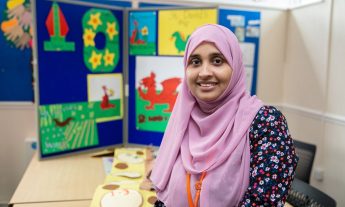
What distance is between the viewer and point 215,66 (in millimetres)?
957

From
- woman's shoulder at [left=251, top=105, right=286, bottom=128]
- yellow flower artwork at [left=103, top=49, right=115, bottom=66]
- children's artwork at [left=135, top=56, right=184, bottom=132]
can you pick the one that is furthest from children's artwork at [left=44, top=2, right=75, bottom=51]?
woman's shoulder at [left=251, top=105, right=286, bottom=128]

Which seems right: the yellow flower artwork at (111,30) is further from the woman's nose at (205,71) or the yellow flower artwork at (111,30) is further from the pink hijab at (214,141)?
the woman's nose at (205,71)

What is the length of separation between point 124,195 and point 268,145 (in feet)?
2.38

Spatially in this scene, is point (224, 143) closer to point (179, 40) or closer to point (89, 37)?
point (179, 40)

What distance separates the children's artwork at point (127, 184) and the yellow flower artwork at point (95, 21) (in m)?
0.77

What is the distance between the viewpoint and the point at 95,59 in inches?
75.2

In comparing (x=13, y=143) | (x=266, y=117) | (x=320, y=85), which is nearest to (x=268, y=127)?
(x=266, y=117)

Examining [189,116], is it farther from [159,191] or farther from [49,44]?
[49,44]

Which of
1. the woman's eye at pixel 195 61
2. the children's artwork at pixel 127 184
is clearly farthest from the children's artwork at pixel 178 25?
the woman's eye at pixel 195 61

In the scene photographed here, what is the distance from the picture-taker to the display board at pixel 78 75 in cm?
175

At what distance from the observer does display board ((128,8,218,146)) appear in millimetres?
1900

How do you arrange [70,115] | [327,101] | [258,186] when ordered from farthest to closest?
1. [327,101]
2. [70,115]
3. [258,186]

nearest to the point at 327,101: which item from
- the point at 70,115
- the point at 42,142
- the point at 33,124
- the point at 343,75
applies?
the point at 343,75

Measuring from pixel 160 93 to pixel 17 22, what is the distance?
3.67 feet
